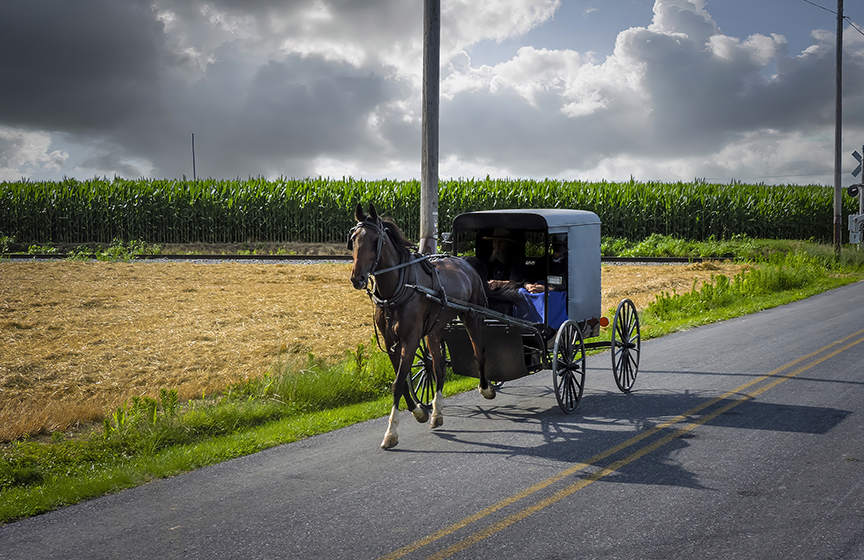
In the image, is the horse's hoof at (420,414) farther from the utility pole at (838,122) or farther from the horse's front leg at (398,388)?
the utility pole at (838,122)

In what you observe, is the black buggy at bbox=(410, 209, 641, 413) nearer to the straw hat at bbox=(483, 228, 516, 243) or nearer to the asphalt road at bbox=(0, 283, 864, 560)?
the straw hat at bbox=(483, 228, 516, 243)

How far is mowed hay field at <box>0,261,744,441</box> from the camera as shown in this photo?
29.6ft

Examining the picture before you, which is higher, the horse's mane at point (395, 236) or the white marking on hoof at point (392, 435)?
the horse's mane at point (395, 236)

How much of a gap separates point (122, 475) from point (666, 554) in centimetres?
451

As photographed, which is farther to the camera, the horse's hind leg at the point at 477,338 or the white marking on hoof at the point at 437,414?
the horse's hind leg at the point at 477,338

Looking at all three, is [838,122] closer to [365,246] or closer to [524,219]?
[524,219]

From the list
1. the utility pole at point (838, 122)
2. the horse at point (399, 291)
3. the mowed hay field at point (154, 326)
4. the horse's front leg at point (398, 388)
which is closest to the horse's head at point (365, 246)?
the horse at point (399, 291)

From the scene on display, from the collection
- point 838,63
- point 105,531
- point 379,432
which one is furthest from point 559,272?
point 838,63

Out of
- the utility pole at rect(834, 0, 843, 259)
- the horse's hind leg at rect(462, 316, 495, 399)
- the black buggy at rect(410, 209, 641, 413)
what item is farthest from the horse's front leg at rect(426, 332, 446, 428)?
the utility pole at rect(834, 0, 843, 259)

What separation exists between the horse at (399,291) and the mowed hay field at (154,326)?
3.19m

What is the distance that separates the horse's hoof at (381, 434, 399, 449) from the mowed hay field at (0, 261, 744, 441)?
3196 mm

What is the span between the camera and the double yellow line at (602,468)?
15.8ft

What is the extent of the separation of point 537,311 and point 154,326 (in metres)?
8.04

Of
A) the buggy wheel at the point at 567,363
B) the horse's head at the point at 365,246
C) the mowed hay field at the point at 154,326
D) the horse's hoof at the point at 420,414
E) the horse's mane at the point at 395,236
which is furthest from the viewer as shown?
the mowed hay field at the point at 154,326
